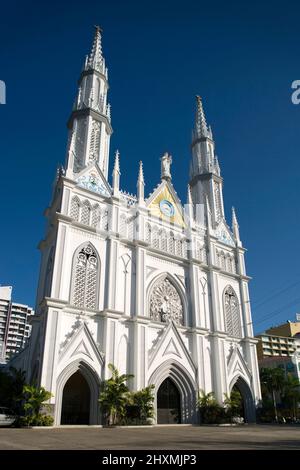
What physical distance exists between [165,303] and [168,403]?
269 inches

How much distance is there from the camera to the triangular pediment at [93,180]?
87.4 ft

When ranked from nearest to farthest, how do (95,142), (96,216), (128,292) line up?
(128,292), (96,216), (95,142)

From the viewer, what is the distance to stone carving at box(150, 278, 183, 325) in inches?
1049

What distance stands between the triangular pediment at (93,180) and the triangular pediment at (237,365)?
1603 centimetres

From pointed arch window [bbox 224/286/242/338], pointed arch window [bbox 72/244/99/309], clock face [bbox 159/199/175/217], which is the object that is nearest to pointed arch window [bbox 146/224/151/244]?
clock face [bbox 159/199/175/217]

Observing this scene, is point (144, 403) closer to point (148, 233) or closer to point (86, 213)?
point (148, 233)

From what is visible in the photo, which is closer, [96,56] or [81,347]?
[81,347]

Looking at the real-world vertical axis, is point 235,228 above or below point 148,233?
above

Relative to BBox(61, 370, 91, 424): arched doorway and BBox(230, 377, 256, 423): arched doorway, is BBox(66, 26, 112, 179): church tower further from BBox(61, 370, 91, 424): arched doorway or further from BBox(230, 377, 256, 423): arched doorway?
BBox(230, 377, 256, 423): arched doorway

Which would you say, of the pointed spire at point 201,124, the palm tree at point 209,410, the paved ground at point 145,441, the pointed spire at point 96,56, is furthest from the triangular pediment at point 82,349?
the pointed spire at point 201,124

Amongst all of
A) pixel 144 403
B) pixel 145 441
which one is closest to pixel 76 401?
pixel 144 403

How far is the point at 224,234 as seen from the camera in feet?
116
